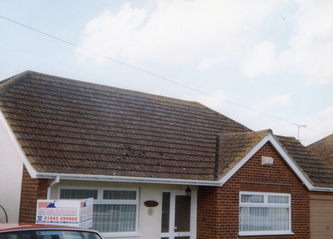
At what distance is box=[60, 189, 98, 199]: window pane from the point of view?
35.8ft

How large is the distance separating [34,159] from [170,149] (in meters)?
4.90

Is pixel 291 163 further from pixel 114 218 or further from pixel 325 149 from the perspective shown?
pixel 325 149

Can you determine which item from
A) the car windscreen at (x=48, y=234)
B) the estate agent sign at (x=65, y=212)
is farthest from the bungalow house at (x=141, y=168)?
the car windscreen at (x=48, y=234)

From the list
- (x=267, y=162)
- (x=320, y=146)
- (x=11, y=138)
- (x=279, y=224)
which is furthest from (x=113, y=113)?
(x=320, y=146)

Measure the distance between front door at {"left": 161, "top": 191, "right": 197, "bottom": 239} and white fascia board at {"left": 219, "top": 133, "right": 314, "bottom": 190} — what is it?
55.1 inches

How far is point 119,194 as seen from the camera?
11.8 meters

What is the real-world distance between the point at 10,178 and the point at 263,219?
7.87 meters

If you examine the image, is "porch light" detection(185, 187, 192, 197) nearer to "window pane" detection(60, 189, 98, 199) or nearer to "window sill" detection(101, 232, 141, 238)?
"window sill" detection(101, 232, 141, 238)

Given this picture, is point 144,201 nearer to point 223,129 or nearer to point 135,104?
point 135,104

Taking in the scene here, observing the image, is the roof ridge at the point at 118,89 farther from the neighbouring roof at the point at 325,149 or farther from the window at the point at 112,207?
the neighbouring roof at the point at 325,149

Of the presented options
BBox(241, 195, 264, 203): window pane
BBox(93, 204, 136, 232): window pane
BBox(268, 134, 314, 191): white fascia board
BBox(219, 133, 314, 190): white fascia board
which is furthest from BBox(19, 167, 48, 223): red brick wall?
BBox(268, 134, 314, 191): white fascia board

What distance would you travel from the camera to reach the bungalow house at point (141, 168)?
423 inches

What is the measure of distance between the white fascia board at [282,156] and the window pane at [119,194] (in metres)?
2.65

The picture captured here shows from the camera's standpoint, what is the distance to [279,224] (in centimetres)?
1397
